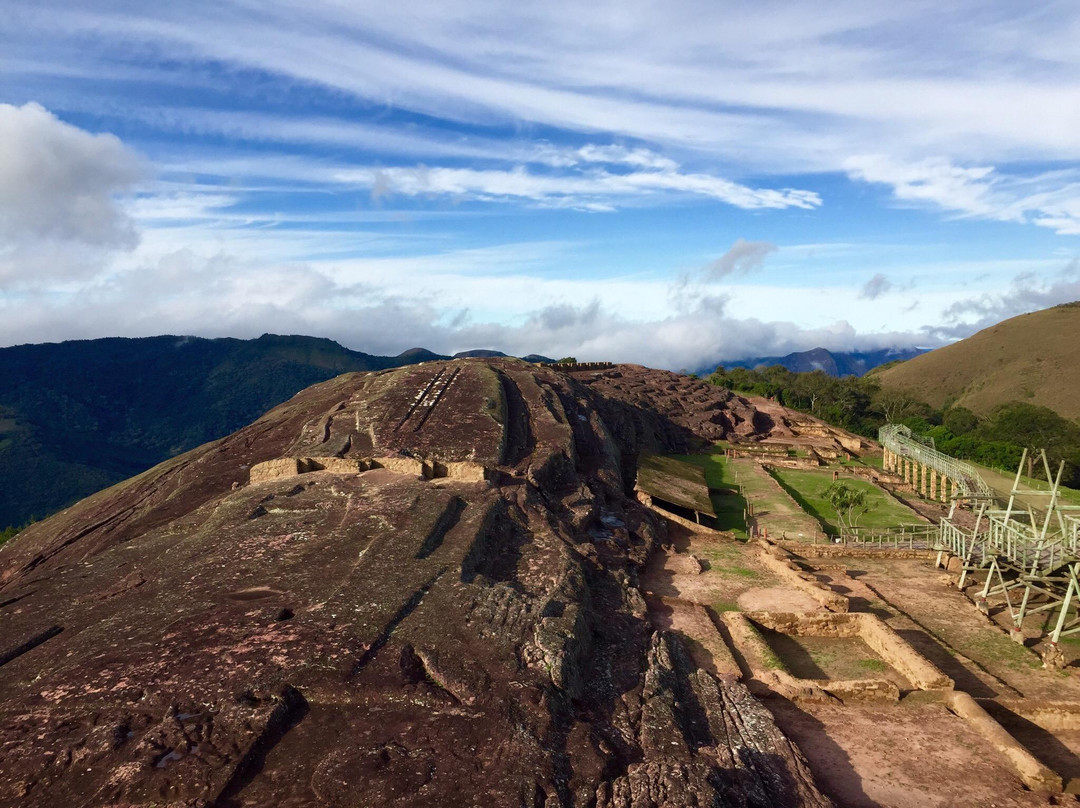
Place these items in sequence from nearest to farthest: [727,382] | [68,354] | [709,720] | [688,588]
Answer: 1. [709,720]
2. [688,588]
3. [727,382]
4. [68,354]

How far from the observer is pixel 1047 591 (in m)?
19.0

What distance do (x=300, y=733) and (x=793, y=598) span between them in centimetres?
1595

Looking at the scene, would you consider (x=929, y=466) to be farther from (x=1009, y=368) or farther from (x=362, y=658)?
A: (x=1009, y=368)

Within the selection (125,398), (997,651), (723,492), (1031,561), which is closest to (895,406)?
(723,492)

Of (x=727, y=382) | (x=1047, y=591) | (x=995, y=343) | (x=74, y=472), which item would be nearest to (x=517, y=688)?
(x=1047, y=591)

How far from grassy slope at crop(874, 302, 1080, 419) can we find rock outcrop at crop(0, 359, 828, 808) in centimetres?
8723

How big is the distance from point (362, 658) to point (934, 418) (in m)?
79.9

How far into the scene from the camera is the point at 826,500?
37.9 metres

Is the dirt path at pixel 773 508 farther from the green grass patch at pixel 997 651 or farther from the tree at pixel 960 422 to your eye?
the tree at pixel 960 422

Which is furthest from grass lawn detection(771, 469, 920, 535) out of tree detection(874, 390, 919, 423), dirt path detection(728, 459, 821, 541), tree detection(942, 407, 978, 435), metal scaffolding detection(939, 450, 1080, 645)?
tree detection(874, 390, 919, 423)

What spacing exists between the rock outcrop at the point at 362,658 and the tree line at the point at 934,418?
40717 millimetres

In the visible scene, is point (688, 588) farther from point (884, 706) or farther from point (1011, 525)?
point (1011, 525)

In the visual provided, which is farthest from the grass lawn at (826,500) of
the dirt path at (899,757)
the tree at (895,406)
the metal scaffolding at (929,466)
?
the tree at (895,406)

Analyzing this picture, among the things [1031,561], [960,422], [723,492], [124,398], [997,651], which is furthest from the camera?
[124,398]
